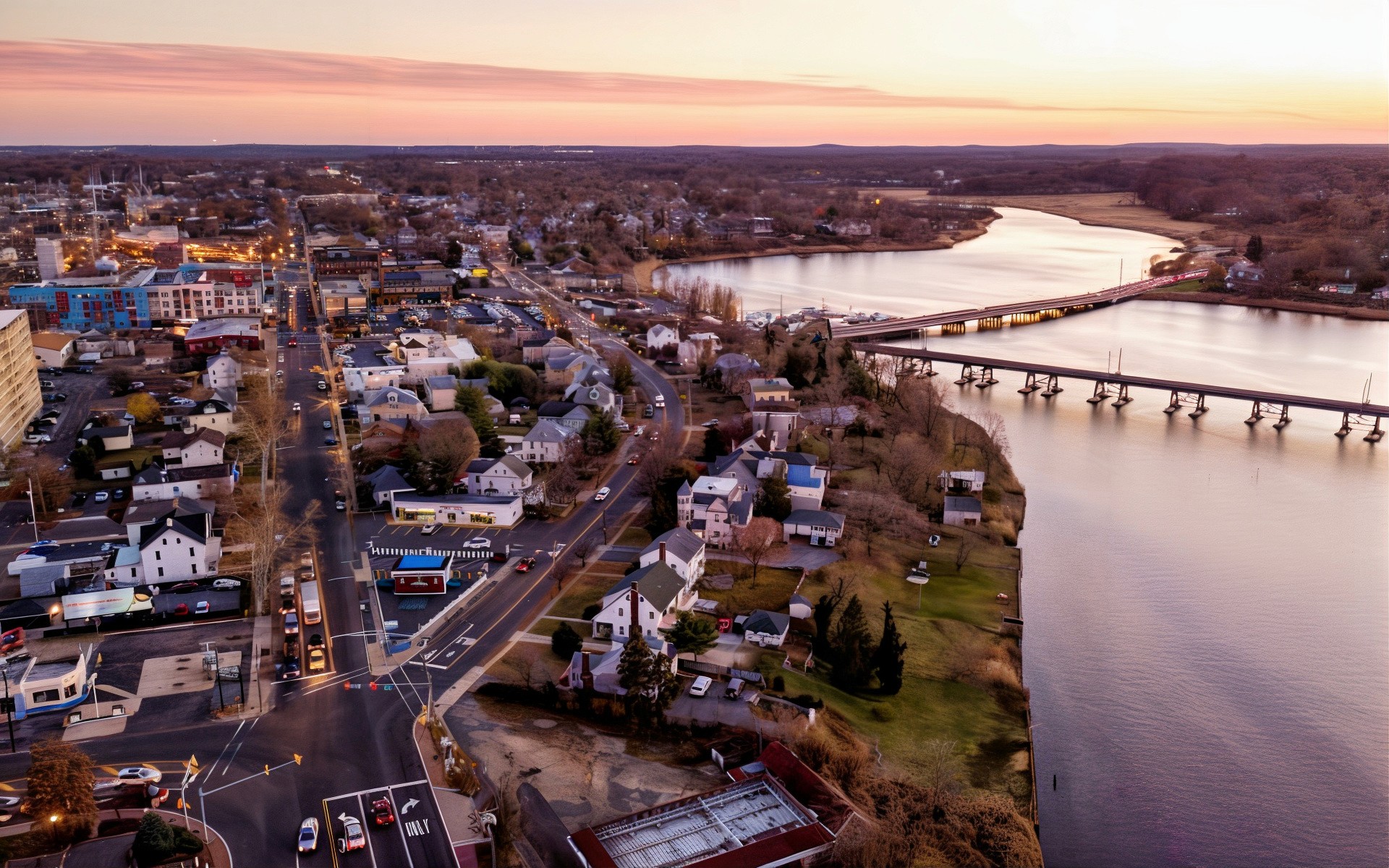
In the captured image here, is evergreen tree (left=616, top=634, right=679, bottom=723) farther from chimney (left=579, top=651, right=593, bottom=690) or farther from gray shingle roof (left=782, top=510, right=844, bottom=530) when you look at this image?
gray shingle roof (left=782, top=510, right=844, bottom=530)

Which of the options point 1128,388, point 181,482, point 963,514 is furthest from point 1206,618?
point 181,482

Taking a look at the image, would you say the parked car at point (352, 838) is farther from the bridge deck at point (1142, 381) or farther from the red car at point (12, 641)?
the bridge deck at point (1142, 381)

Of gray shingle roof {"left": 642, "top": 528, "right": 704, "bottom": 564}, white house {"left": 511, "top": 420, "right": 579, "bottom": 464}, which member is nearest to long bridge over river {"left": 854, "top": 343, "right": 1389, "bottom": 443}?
white house {"left": 511, "top": 420, "right": 579, "bottom": 464}

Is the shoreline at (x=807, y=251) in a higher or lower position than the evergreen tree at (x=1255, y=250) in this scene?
lower

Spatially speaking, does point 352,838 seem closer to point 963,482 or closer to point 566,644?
point 566,644

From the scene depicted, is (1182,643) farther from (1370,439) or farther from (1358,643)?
(1370,439)

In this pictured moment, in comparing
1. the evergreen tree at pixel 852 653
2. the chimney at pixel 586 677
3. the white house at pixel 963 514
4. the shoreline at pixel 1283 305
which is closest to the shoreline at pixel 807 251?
the shoreline at pixel 1283 305
